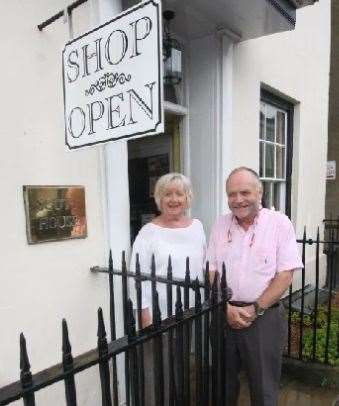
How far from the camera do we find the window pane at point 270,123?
4.86 metres

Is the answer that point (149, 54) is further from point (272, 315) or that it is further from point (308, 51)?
point (308, 51)

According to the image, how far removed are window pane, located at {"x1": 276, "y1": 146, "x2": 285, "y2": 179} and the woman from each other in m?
3.09

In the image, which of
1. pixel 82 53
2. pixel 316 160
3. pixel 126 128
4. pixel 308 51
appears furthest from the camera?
pixel 316 160

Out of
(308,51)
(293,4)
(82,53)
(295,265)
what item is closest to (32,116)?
(82,53)

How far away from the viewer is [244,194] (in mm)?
2219

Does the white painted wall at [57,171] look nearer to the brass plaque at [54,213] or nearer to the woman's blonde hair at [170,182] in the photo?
the brass plaque at [54,213]

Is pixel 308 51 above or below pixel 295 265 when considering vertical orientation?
above

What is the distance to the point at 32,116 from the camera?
220cm

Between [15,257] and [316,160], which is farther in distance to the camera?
[316,160]

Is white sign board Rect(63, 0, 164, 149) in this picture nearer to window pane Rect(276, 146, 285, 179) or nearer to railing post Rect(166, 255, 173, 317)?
railing post Rect(166, 255, 173, 317)

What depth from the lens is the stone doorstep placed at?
324 cm

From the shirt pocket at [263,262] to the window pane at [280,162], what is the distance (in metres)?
3.32

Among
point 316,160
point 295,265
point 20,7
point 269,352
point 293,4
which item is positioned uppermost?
point 293,4

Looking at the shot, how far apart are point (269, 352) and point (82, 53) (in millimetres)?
2150
